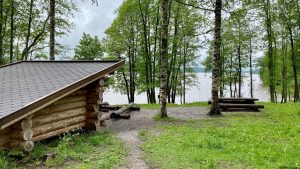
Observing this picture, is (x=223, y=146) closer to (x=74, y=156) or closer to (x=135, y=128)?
(x=74, y=156)

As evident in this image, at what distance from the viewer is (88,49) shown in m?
34.0

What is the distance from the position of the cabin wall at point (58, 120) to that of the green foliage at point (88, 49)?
22.2 meters

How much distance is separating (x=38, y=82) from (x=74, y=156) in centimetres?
334

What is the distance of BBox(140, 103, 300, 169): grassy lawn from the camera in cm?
789

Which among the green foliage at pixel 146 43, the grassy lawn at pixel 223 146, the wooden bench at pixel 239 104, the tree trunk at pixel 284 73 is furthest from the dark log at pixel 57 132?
the tree trunk at pixel 284 73

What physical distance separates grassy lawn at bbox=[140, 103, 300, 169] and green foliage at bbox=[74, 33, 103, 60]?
22536mm

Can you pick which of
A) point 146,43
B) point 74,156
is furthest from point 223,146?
point 146,43

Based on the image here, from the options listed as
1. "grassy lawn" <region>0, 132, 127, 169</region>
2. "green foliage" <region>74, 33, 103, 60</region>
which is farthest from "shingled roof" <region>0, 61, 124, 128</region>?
"green foliage" <region>74, 33, 103, 60</region>

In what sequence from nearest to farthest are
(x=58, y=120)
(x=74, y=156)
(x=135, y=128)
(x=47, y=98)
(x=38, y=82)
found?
1. (x=74, y=156)
2. (x=47, y=98)
3. (x=38, y=82)
4. (x=58, y=120)
5. (x=135, y=128)

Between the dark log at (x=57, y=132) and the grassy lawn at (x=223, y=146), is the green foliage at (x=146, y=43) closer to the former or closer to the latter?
the grassy lawn at (x=223, y=146)

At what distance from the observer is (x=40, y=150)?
8938 mm

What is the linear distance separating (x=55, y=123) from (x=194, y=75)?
101 feet

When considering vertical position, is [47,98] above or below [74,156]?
above

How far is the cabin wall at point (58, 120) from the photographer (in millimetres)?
8523
